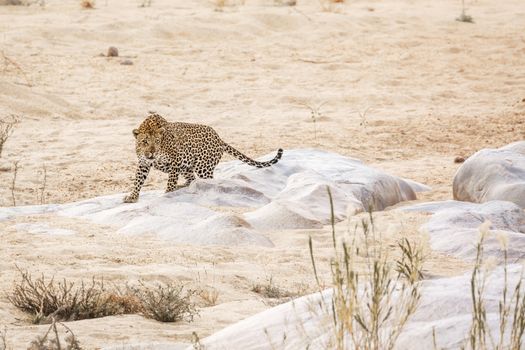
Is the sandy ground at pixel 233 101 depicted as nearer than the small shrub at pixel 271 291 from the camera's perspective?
No

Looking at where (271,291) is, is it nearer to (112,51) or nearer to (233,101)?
(233,101)

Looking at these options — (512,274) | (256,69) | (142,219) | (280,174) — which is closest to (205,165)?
(280,174)

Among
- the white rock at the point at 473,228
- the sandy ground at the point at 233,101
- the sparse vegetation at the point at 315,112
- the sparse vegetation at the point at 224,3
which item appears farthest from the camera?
the sparse vegetation at the point at 224,3

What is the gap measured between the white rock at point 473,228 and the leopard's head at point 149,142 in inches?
92.0

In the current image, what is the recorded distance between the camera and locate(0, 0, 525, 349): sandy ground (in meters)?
6.87

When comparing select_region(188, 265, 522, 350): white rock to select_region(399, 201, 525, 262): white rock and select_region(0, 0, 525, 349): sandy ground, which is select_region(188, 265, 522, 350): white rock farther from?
select_region(399, 201, 525, 262): white rock

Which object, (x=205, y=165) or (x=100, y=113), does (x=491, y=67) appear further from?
(x=205, y=165)

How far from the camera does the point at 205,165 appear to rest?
9.79 m

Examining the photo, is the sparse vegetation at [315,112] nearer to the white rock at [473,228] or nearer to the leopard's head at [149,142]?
the leopard's head at [149,142]

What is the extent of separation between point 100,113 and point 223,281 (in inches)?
302

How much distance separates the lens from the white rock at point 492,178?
9336 mm

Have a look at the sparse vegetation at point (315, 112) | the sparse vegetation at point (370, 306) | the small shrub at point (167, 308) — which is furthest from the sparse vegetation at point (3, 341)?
the sparse vegetation at point (315, 112)

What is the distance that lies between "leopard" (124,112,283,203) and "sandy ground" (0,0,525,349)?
109cm

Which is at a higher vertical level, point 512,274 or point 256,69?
point 512,274
